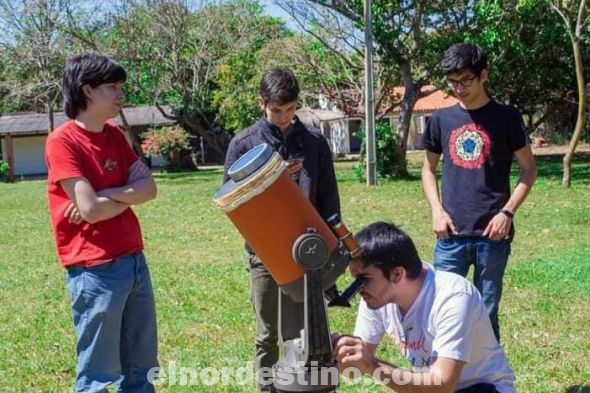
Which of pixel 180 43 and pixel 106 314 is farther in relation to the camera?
pixel 180 43

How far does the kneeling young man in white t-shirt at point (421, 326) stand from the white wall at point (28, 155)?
40.5m

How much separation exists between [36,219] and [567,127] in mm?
24808

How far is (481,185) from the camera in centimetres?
397

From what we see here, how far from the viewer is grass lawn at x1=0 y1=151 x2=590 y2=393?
492 centimetres

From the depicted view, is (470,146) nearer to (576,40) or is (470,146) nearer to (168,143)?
(576,40)

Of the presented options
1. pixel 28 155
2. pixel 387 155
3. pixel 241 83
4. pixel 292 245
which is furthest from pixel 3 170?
pixel 292 245

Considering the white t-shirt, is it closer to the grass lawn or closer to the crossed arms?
the crossed arms

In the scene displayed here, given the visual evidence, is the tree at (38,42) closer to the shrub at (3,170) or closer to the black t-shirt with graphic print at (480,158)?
the shrub at (3,170)

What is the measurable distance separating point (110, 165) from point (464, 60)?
175cm

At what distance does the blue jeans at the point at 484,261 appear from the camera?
3.94 metres

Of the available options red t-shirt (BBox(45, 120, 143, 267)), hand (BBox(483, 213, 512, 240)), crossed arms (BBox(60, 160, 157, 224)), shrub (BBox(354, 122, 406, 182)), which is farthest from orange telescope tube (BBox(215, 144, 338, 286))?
shrub (BBox(354, 122, 406, 182))

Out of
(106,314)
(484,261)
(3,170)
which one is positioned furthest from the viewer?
(3,170)

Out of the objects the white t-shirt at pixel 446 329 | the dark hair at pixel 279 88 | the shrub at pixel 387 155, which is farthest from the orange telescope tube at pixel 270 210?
the shrub at pixel 387 155

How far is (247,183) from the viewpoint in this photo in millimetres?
2213
